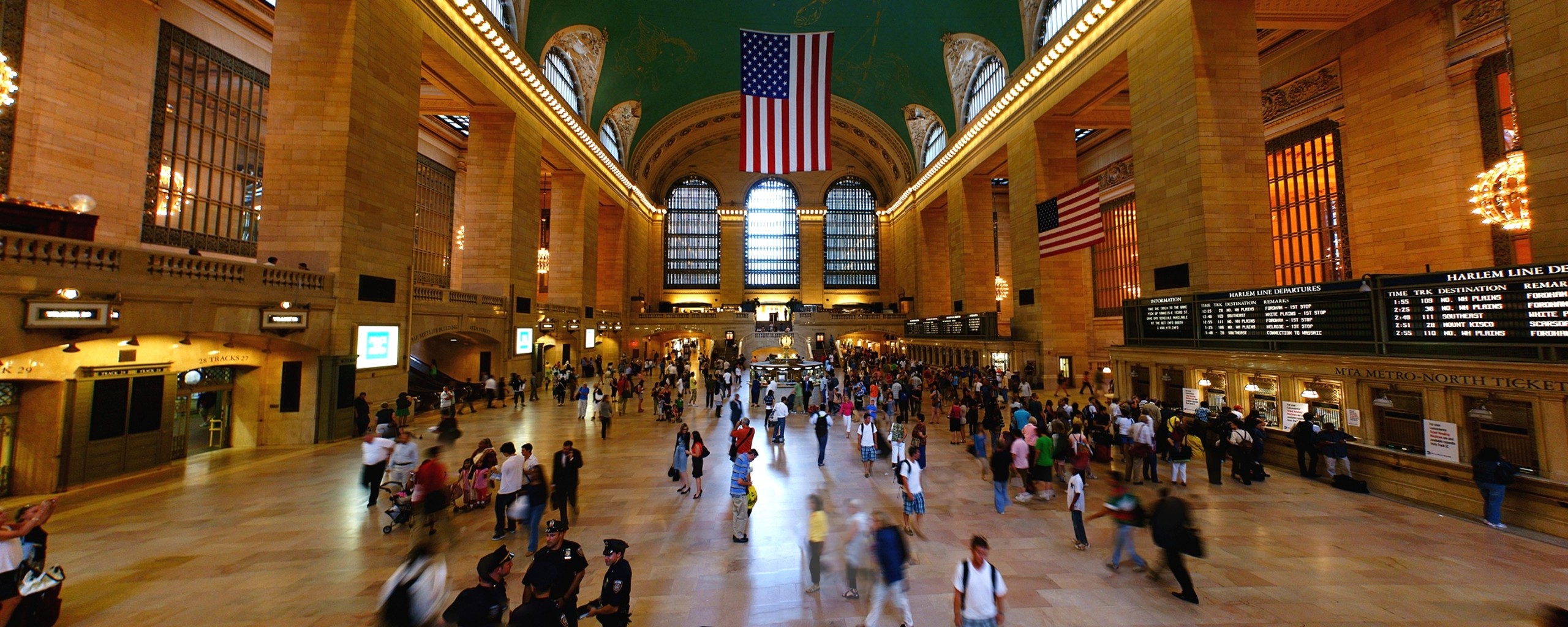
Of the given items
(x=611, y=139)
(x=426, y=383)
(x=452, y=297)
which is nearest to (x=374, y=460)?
(x=452, y=297)

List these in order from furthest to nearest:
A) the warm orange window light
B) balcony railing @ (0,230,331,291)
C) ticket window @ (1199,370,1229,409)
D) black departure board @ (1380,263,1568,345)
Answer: the warm orange window light → ticket window @ (1199,370,1229,409) → balcony railing @ (0,230,331,291) → black departure board @ (1380,263,1568,345)

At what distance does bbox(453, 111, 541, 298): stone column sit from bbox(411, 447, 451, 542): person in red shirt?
1415 centimetres

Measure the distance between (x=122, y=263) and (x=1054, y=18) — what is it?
24055mm

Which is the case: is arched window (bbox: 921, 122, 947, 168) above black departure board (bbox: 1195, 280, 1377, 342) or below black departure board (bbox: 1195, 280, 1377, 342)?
above

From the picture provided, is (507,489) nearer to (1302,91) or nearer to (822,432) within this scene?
(822,432)

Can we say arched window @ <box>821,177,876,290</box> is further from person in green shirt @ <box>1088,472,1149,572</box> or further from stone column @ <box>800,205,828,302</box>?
person in green shirt @ <box>1088,472,1149,572</box>

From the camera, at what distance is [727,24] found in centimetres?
2600

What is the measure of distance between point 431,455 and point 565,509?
1.57 metres

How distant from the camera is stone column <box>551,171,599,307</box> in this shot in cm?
2486

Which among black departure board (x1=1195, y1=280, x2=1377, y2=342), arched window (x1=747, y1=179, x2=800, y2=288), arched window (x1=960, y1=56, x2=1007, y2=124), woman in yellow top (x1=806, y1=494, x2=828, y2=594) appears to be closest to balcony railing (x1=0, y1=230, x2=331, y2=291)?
woman in yellow top (x1=806, y1=494, x2=828, y2=594)

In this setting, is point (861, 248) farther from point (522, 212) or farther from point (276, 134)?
point (276, 134)

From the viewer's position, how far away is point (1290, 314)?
902 centimetres

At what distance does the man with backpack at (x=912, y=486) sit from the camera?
5973 mm

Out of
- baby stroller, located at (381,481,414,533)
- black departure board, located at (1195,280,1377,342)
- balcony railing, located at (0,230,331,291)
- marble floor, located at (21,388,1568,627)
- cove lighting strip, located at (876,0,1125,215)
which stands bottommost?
marble floor, located at (21,388,1568,627)
